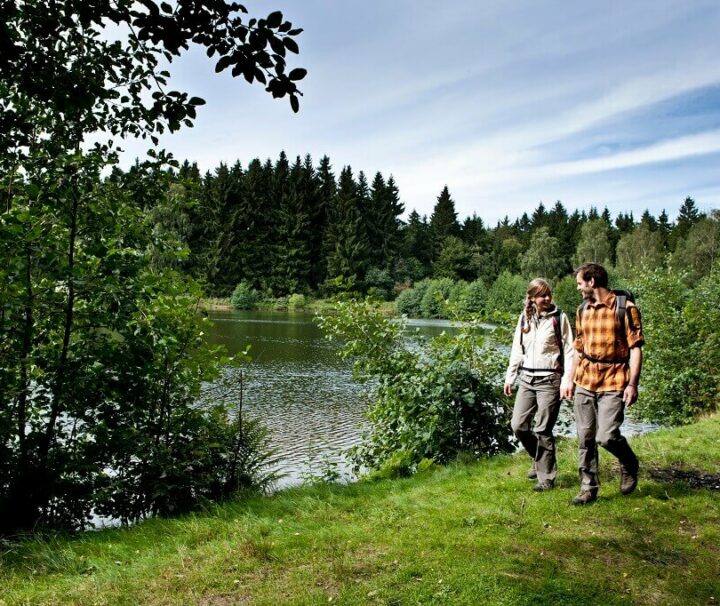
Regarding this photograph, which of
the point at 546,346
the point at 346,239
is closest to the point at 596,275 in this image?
the point at 546,346

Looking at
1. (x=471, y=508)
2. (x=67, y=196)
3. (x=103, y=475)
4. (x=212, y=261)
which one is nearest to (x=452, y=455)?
(x=471, y=508)

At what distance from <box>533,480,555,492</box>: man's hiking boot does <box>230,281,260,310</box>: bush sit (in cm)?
6313

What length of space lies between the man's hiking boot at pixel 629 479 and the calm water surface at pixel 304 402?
7.86ft

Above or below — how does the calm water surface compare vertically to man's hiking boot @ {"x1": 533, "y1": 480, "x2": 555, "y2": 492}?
below

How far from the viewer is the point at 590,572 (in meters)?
3.46

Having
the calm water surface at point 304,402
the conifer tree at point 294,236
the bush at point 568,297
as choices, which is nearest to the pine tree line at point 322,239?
the conifer tree at point 294,236

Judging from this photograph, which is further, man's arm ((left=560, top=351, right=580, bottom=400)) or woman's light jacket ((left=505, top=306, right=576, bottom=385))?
woman's light jacket ((left=505, top=306, right=576, bottom=385))

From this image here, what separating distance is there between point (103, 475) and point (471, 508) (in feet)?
12.4

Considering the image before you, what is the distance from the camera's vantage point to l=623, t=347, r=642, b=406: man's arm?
4.46 meters

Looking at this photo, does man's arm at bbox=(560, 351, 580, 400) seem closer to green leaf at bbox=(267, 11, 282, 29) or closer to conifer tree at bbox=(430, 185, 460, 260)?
green leaf at bbox=(267, 11, 282, 29)

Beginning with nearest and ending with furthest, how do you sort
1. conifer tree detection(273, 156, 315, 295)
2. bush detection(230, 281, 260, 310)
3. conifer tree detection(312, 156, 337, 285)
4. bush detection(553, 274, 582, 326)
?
bush detection(553, 274, 582, 326)
bush detection(230, 281, 260, 310)
conifer tree detection(273, 156, 315, 295)
conifer tree detection(312, 156, 337, 285)

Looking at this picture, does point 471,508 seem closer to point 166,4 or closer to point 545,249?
point 166,4

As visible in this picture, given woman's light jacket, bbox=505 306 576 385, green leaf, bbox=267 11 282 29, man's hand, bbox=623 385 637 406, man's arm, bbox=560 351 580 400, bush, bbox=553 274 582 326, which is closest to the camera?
green leaf, bbox=267 11 282 29

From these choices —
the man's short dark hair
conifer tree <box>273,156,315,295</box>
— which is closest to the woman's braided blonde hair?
the man's short dark hair
